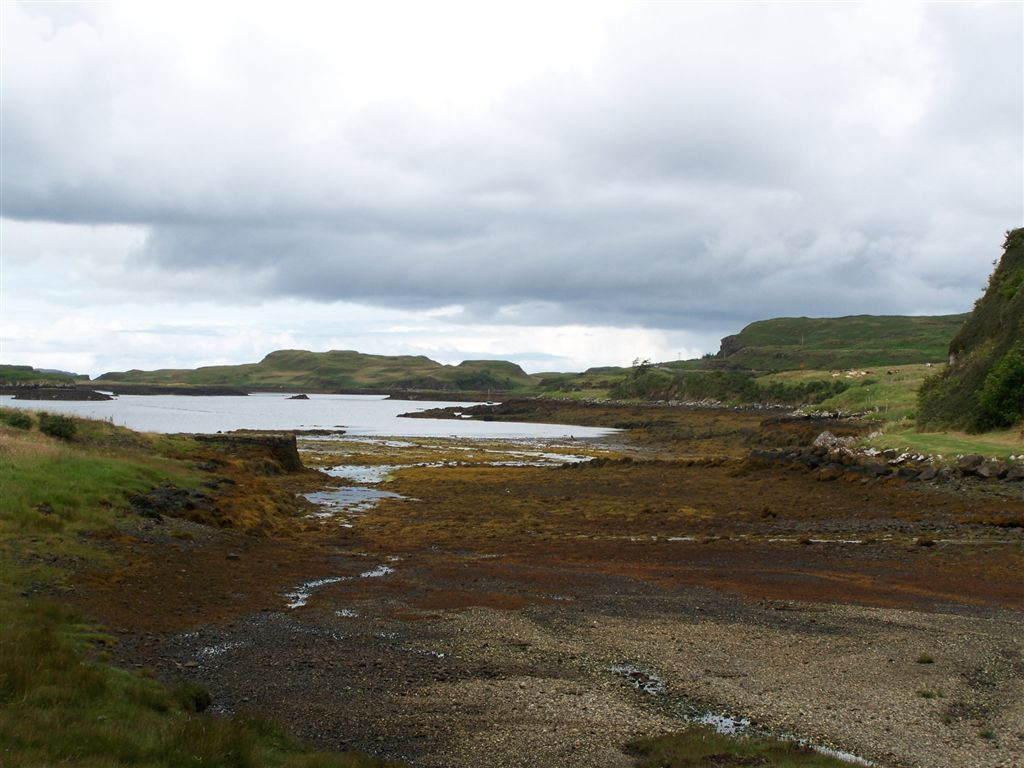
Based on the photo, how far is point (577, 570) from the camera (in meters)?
23.8

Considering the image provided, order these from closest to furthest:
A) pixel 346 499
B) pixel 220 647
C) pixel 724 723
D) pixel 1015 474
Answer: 1. pixel 724 723
2. pixel 220 647
3. pixel 1015 474
4. pixel 346 499

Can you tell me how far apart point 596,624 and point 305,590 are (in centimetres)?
748

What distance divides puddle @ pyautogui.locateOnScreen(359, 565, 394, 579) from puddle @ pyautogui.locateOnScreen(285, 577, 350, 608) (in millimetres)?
675

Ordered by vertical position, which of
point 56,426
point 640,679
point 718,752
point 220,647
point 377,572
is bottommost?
point 377,572

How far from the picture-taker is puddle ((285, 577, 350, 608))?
18.9 metres

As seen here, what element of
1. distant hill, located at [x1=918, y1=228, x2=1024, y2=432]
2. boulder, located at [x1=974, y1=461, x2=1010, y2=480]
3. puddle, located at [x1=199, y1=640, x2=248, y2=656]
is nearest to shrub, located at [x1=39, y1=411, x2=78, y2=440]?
puddle, located at [x1=199, y1=640, x2=248, y2=656]

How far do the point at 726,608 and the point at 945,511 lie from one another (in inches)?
743

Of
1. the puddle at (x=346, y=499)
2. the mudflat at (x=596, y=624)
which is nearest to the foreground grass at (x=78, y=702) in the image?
the mudflat at (x=596, y=624)

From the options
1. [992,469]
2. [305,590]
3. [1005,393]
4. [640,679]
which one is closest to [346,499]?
[305,590]

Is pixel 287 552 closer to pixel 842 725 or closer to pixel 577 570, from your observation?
pixel 577 570

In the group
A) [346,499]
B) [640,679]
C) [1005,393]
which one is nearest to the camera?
[640,679]

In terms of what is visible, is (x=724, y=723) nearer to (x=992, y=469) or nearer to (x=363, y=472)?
(x=992, y=469)

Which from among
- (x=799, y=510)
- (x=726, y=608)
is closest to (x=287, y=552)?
(x=726, y=608)

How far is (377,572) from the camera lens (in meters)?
23.4
